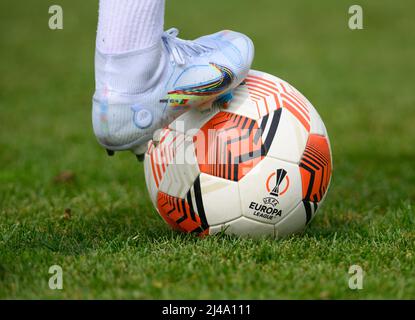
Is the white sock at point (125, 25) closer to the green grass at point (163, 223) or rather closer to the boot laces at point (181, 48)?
the boot laces at point (181, 48)

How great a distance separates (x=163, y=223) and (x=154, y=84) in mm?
1045

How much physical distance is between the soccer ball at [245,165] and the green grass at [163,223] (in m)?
0.11

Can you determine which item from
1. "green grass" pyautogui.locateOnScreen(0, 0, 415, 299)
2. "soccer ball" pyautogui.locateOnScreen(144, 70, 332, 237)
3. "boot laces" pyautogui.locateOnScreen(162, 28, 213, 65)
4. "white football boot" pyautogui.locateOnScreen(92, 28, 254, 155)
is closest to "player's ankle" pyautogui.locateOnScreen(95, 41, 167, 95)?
"white football boot" pyautogui.locateOnScreen(92, 28, 254, 155)

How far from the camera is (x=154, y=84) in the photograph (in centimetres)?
321

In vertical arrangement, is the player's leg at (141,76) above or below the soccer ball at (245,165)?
above

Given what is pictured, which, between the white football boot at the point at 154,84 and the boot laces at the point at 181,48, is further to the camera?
the boot laces at the point at 181,48

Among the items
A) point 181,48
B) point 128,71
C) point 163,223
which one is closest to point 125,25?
point 128,71

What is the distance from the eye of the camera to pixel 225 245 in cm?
332

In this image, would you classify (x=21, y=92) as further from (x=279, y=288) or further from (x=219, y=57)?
(x=279, y=288)

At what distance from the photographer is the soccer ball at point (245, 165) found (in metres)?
3.41

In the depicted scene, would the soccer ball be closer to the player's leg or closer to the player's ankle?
the player's leg

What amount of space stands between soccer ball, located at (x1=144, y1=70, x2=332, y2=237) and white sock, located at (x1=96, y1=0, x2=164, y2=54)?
0.44 meters

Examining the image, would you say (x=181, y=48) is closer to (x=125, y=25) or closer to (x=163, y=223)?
(x=125, y=25)

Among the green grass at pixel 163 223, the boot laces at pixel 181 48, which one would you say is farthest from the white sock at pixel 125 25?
the green grass at pixel 163 223
